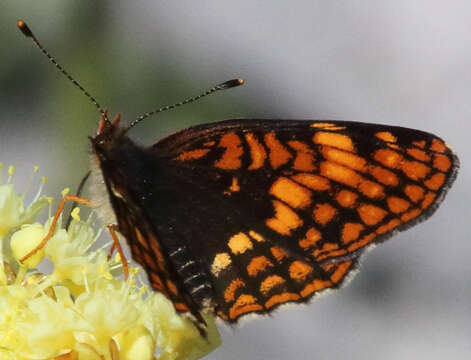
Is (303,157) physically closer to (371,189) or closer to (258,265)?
(371,189)

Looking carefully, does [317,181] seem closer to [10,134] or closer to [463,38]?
[10,134]

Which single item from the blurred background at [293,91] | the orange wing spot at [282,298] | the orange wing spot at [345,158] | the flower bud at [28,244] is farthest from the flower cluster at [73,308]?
the blurred background at [293,91]

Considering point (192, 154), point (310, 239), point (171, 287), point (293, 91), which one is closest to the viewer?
point (171, 287)

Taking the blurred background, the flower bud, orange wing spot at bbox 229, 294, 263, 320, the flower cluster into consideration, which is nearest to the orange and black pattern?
orange wing spot at bbox 229, 294, 263, 320

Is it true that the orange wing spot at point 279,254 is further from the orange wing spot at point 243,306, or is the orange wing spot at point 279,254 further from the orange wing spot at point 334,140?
the orange wing spot at point 334,140

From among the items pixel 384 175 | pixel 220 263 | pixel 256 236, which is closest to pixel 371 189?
pixel 384 175

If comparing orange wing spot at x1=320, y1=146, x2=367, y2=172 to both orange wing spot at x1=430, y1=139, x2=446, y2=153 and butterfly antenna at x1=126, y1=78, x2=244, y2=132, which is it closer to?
orange wing spot at x1=430, y1=139, x2=446, y2=153

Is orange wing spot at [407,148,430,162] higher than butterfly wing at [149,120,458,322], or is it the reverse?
orange wing spot at [407,148,430,162]
